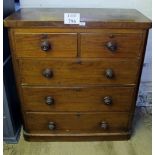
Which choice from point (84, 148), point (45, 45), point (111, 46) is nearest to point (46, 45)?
point (45, 45)

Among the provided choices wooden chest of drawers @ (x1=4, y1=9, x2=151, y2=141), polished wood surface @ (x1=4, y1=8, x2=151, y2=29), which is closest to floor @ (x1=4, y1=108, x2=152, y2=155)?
wooden chest of drawers @ (x1=4, y1=9, x2=151, y2=141)

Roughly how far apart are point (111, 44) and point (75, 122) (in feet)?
2.04

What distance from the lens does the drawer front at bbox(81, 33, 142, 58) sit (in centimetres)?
120

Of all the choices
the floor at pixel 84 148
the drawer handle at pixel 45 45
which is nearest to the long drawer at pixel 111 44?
the drawer handle at pixel 45 45

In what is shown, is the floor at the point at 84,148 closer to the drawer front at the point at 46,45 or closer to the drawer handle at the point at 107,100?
the drawer handle at the point at 107,100

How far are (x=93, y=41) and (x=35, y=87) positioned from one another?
0.47 metres

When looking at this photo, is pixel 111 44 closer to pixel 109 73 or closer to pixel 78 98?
pixel 109 73

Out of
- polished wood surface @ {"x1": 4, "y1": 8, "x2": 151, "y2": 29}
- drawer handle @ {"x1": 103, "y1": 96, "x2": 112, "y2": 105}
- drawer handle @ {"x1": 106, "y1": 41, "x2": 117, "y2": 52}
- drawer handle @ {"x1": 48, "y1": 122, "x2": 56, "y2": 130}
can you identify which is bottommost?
drawer handle @ {"x1": 48, "y1": 122, "x2": 56, "y2": 130}

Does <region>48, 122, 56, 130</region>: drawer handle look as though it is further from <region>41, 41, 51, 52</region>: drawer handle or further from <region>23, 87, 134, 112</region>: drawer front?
<region>41, 41, 51, 52</region>: drawer handle

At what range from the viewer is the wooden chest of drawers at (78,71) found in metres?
1.18

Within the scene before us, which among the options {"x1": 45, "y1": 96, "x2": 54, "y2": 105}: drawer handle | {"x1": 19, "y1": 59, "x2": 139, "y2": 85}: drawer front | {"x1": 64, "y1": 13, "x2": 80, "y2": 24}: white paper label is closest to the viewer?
{"x1": 64, "y1": 13, "x2": 80, "y2": 24}: white paper label

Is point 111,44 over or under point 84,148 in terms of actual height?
over

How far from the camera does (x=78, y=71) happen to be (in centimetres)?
130

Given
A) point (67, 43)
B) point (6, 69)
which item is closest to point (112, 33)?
point (67, 43)
